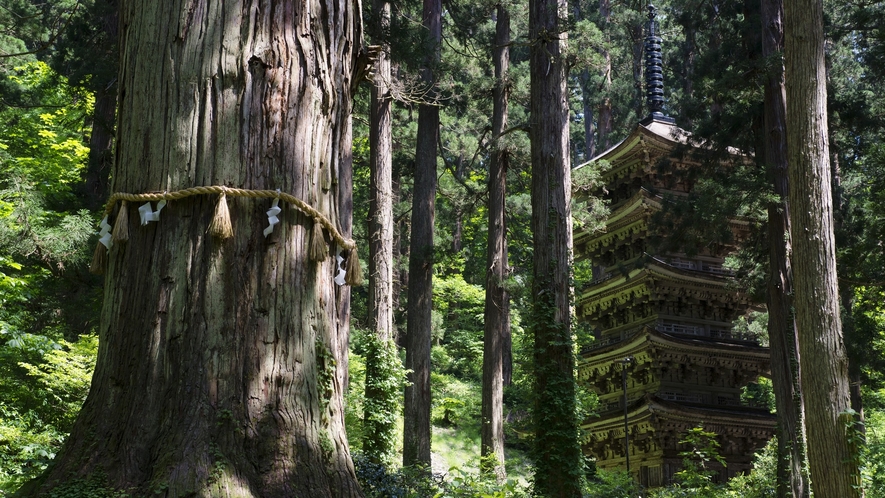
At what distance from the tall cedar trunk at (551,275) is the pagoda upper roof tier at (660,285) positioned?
1164 cm

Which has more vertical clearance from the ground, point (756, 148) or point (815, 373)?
point (756, 148)

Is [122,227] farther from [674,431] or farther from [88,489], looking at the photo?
[674,431]

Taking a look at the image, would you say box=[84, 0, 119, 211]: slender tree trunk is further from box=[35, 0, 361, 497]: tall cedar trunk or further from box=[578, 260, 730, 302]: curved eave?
box=[578, 260, 730, 302]: curved eave

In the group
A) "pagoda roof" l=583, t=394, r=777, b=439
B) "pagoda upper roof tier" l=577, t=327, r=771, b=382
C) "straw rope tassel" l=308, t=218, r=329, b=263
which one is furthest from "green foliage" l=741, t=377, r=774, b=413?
"straw rope tassel" l=308, t=218, r=329, b=263

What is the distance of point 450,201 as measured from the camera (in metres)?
24.0

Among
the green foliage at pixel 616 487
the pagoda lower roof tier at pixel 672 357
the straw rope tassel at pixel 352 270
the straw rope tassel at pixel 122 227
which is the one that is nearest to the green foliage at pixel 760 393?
the pagoda lower roof tier at pixel 672 357

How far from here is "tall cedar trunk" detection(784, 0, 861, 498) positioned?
29.7 ft

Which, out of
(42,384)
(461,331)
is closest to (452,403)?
(461,331)

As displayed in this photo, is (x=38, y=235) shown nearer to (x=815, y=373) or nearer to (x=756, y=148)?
(x=815, y=373)

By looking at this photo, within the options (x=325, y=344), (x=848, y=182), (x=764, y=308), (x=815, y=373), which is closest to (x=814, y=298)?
Answer: (x=815, y=373)

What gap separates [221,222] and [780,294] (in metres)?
18.0

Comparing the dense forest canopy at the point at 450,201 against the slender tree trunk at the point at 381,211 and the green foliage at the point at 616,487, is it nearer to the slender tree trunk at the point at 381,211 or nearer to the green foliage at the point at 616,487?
the green foliage at the point at 616,487

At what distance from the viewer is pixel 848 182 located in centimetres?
2944

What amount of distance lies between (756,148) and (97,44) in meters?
16.1
